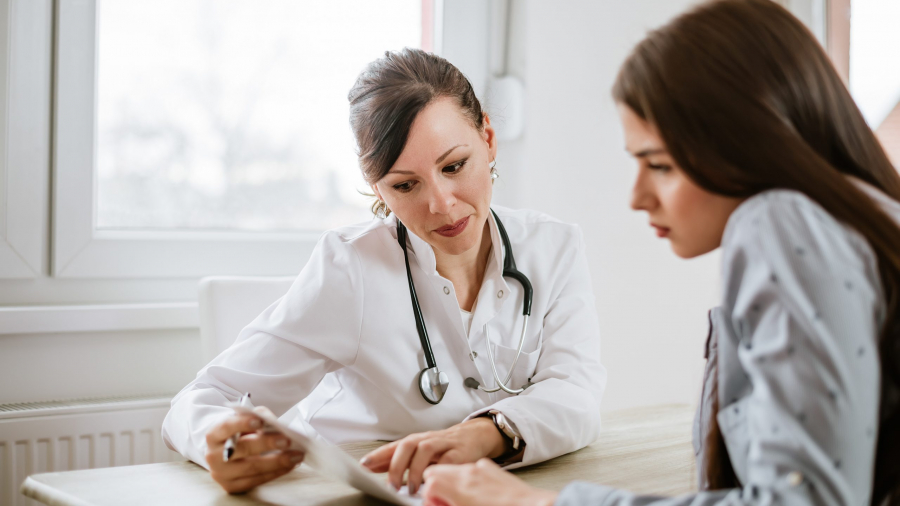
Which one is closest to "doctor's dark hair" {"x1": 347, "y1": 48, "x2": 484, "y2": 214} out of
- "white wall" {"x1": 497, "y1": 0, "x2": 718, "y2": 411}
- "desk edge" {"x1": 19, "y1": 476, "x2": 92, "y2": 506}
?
"desk edge" {"x1": 19, "y1": 476, "x2": 92, "y2": 506}

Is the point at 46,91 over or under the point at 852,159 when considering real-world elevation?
over

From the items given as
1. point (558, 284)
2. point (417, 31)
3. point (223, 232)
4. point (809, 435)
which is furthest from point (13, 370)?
point (809, 435)

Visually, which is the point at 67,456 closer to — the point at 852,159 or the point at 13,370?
the point at 13,370

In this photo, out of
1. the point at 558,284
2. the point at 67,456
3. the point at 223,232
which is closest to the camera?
the point at 558,284

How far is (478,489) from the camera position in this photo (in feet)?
2.46

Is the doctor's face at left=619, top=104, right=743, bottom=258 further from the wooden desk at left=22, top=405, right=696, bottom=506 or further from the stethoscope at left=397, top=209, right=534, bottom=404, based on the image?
the stethoscope at left=397, top=209, right=534, bottom=404

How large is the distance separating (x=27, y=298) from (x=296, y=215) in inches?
28.0

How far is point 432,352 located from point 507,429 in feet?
0.83

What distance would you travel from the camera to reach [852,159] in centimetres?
66

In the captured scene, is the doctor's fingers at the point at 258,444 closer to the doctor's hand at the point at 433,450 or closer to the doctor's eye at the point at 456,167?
the doctor's hand at the point at 433,450

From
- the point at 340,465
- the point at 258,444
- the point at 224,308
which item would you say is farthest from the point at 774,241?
A: the point at 224,308

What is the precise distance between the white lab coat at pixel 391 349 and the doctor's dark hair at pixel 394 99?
172mm

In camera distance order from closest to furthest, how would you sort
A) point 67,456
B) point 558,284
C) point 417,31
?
point 558,284 → point 67,456 → point 417,31

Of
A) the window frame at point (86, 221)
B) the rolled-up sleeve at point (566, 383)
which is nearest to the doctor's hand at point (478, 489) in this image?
the rolled-up sleeve at point (566, 383)
